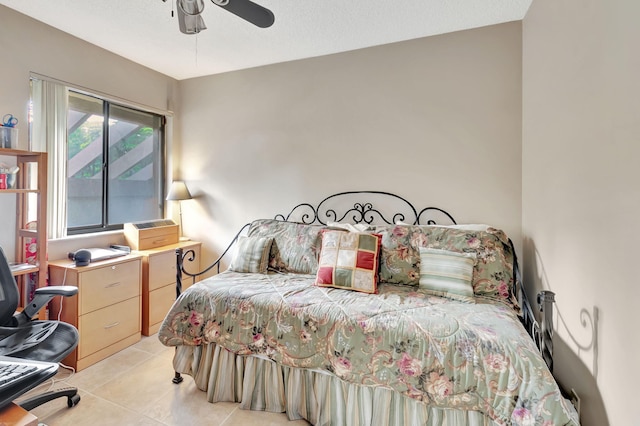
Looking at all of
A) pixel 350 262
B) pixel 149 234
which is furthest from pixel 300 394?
pixel 149 234

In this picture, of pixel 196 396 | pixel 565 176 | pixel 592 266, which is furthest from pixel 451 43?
pixel 196 396

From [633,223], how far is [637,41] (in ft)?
1.92

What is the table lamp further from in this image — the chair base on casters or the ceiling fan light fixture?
the ceiling fan light fixture

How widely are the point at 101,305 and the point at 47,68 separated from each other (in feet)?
6.22

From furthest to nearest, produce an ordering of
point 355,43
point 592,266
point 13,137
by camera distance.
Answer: point 355,43 < point 13,137 < point 592,266

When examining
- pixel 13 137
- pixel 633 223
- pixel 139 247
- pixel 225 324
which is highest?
pixel 13 137

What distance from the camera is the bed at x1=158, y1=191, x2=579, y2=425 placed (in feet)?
4.29

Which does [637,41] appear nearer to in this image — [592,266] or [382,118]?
[592,266]

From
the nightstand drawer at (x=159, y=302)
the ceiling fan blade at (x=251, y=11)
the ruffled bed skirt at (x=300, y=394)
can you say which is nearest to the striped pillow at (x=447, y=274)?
the ruffled bed skirt at (x=300, y=394)

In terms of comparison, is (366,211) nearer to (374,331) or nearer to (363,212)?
(363,212)

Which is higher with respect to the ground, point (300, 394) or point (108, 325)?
point (108, 325)

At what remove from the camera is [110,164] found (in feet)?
9.54

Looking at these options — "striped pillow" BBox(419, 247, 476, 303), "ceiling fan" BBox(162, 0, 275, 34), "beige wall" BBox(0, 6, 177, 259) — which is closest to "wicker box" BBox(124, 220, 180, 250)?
"beige wall" BBox(0, 6, 177, 259)

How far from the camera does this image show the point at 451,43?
93.1 inches
